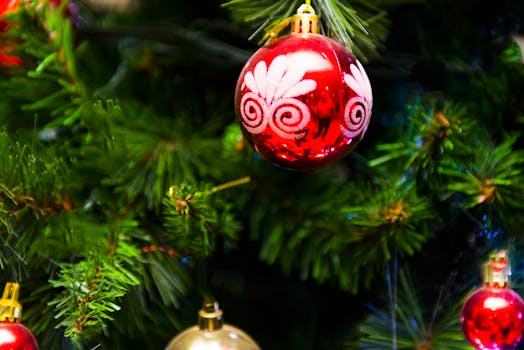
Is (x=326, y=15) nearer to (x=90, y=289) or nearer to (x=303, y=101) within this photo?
(x=303, y=101)

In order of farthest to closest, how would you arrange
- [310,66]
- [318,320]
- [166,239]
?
[318,320], [166,239], [310,66]

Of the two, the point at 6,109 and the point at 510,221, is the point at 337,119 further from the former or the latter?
the point at 6,109

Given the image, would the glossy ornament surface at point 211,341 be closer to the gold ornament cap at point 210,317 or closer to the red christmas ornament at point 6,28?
the gold ornament cap at point 210,317

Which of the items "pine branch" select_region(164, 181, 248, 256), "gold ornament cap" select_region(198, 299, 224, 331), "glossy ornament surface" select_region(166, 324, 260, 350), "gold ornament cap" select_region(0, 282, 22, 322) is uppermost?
"pine branch" select_region(164, 181, 248, 256)

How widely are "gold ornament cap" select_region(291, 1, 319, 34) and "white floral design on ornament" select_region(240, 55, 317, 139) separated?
3 cm

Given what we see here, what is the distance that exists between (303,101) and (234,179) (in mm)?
191

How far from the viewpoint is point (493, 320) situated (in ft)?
1.56

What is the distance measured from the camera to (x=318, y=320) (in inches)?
26.3

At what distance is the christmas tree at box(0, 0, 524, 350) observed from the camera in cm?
47

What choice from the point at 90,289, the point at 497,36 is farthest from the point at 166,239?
the point at 497,36

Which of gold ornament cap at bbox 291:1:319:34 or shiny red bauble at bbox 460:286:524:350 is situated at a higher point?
→ gold ornament cap at bbox 291:1:319:34

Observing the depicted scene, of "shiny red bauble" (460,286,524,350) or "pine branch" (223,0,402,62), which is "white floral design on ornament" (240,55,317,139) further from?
"shiny red bauble" (460,286,524,350)

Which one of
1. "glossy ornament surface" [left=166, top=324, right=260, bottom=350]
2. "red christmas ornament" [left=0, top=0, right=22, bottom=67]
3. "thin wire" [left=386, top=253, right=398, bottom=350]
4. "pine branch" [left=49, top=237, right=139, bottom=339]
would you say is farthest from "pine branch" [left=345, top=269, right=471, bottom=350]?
"red christmas ornament" [left=0, top=0, right=22, bottom=67]

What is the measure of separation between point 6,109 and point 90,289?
220mm
